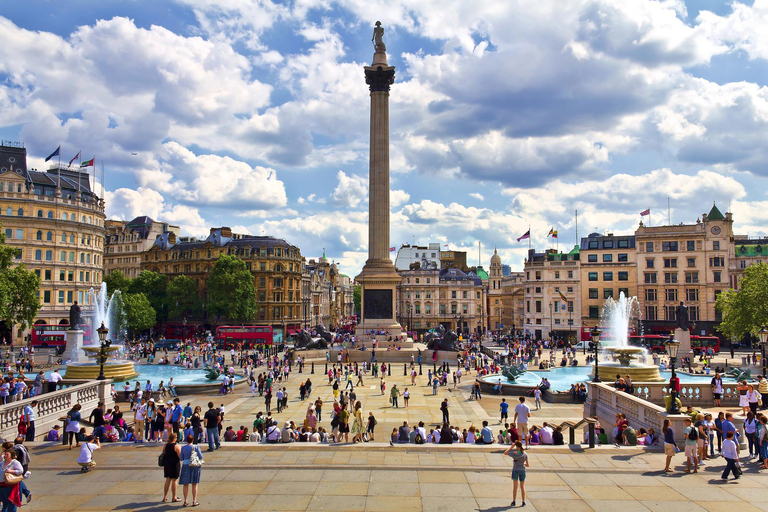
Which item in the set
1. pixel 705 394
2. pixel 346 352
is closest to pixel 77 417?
pixel 705 394

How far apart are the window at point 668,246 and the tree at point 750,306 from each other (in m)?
23.1

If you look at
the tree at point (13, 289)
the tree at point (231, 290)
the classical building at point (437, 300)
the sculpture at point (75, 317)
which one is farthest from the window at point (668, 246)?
the tree at point (13, 289)

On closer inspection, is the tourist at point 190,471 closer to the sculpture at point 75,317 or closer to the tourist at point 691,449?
the tourist at point 691,449

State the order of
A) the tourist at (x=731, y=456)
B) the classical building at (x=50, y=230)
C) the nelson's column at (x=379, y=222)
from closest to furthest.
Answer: the tourist at (x=731, y=456) < the nelson's column at (x=379, y=222) < the classical building at (x=50, y=230)

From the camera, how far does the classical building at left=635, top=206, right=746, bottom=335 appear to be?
75.1 m

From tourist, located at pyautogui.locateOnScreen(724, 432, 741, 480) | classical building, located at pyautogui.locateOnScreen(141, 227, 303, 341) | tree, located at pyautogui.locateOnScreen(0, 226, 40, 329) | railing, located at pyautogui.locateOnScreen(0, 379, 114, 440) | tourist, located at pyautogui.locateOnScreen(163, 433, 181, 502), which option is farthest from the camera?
classical building, located at pyautogui.locateOnScreen(141, 227, 303, 341)

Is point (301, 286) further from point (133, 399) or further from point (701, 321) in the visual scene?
point (133, 399)

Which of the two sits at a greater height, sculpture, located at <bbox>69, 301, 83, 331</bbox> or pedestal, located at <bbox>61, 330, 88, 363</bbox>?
sculpture, located at <bbox>69, 301, 83, 331</bbox>

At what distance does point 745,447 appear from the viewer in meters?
18.5

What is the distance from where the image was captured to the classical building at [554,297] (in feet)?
276

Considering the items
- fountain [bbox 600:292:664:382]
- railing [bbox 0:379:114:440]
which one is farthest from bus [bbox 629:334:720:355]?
railing [bbox 0:379:114:440]

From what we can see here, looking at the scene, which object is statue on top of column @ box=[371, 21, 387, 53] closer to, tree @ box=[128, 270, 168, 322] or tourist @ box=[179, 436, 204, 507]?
tree @ box=[128, 270, 168, 322]

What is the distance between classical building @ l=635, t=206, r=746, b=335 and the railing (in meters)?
70.5

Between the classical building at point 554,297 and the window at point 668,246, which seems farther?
the classical building at point 554,297
